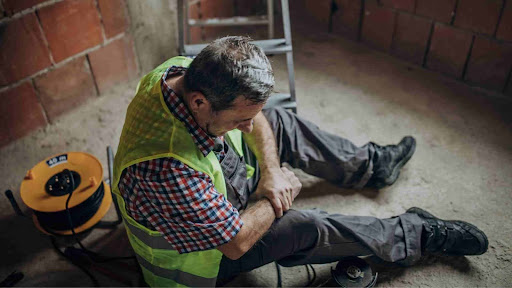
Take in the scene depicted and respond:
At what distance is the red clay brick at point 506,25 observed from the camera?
2.41 meters

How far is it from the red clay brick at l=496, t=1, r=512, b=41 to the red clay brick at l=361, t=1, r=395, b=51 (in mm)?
706

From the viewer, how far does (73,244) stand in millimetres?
1937

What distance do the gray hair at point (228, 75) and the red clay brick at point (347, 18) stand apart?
2235mm

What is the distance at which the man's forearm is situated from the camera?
1647 mm

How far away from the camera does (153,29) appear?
2844 millimetres

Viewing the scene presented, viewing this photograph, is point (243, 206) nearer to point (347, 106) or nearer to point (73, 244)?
point (73, 244)

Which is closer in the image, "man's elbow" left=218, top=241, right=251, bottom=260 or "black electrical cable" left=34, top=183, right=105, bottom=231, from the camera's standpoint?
"man's elbow" left=218, top=241, right=251, bottom=260

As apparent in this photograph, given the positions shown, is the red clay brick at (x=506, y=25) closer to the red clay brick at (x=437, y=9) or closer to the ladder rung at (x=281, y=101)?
the red clay brick at (x=437, y=9)

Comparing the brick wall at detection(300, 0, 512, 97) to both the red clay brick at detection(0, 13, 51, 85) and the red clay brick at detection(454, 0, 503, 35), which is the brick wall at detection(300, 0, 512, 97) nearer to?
the red clay brick at detection(454, 0, 503, 35)

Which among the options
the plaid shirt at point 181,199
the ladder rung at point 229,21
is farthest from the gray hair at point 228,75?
the ladder rung at point 229,21

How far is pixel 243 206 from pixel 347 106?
1319 millimetres

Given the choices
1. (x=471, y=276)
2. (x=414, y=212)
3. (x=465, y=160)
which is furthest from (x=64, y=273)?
(x=465, y=160)

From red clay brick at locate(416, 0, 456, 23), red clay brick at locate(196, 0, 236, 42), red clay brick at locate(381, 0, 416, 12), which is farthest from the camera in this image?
red clay brick at locate(196, 0, 236, 42)

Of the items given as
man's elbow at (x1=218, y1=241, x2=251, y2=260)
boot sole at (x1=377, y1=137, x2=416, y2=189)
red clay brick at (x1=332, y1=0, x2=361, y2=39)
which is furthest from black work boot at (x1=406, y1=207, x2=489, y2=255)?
red clay brick at (x1=332, y1=0, x2=361, y2=39)
